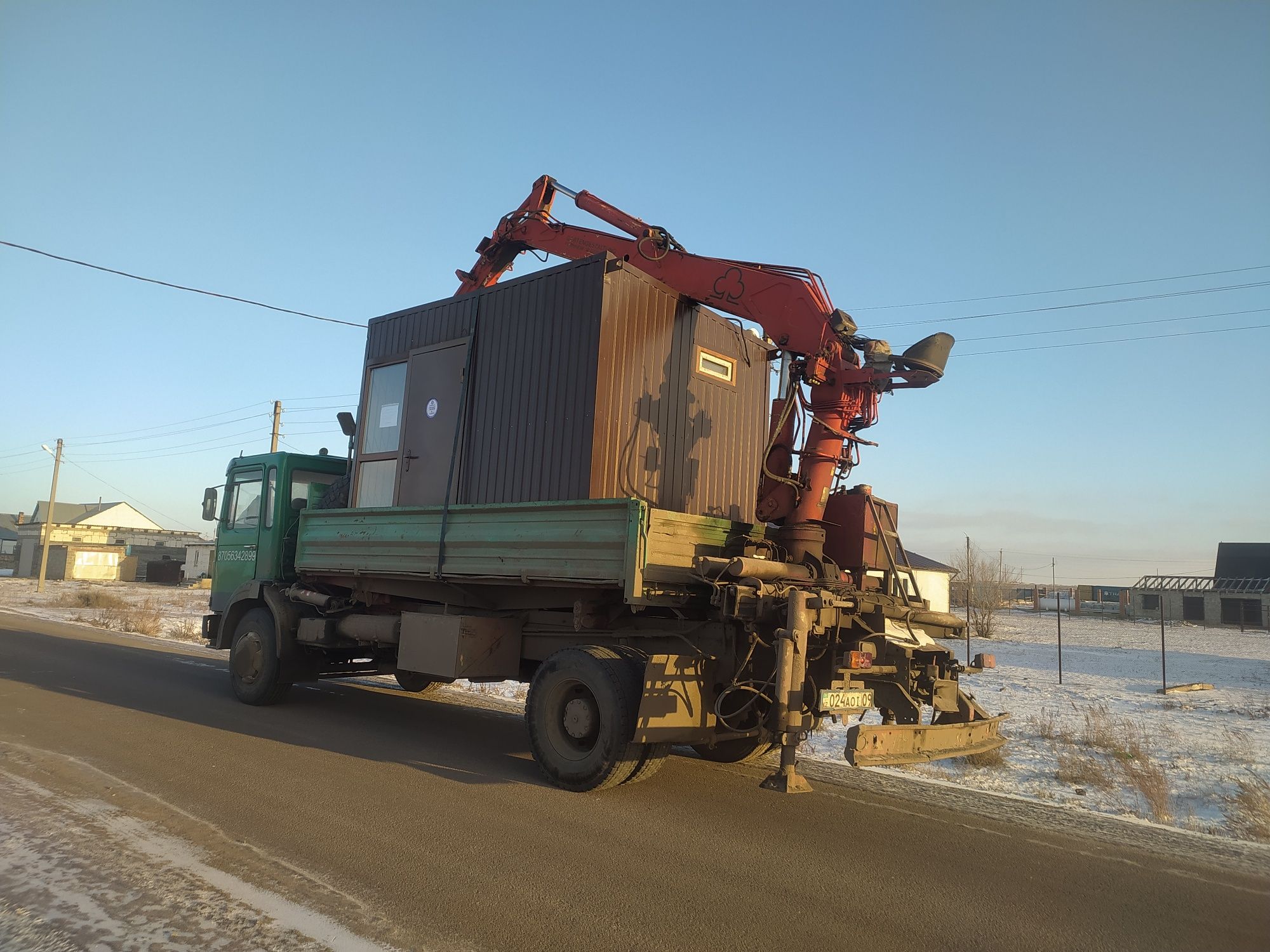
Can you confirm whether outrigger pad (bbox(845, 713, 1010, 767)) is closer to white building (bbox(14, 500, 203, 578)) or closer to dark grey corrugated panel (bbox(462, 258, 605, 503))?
dark grey corrugated panel (bbox(462, 258, 605, 503))

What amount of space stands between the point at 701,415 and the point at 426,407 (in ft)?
9.90

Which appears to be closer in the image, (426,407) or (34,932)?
(34,932)

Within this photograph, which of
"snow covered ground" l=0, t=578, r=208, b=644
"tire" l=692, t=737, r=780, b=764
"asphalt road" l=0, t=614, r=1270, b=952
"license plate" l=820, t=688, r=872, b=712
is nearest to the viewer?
"asphalt road" l=0, t=614, r=1270, b=952

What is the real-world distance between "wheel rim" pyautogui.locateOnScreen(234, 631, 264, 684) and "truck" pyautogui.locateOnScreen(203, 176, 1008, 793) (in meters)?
0.04

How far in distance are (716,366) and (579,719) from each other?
3.91 m

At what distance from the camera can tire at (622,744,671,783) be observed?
655cm

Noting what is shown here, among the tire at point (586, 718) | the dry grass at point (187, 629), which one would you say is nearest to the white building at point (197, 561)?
the dry grass at point (187, 629)

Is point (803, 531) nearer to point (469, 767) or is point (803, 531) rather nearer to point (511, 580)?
point (511, 580)

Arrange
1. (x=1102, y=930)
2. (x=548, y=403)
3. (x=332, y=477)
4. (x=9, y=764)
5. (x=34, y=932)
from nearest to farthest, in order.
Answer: (x=34, y=932) < (x=1102, y=930) < (x=9, y=764) < (x=548, y=403) < (x=332, y=477)

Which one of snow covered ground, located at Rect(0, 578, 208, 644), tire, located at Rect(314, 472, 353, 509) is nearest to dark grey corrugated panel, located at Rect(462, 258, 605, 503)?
tire, located at Rect(314, 472, 353, 509)

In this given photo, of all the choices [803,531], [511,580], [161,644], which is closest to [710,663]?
[803,531]

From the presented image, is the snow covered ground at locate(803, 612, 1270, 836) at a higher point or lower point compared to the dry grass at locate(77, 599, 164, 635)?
higher

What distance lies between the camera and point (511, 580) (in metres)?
7.49

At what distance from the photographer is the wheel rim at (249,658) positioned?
32.8 feet
